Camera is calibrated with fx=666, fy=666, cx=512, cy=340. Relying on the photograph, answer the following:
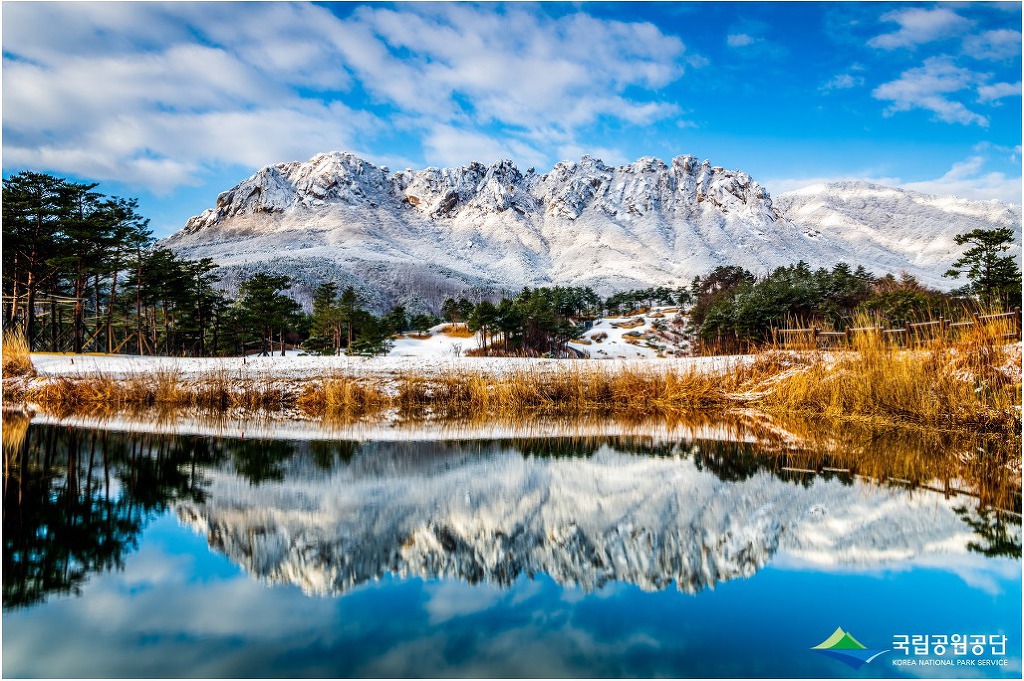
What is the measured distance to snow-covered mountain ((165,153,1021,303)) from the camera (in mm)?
60125

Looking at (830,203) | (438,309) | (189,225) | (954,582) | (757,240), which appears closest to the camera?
(954,582)

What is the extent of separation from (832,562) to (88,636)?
3.00 meters

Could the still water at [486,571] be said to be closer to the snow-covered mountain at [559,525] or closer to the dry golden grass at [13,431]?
the snow-covered mountain at [559,525]

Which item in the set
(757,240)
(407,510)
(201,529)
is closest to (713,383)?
(407,510)

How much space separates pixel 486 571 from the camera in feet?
9.53

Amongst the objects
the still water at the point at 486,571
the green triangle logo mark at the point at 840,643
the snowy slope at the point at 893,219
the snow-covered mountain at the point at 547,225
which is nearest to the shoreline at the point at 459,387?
the still water at the point at 486,571

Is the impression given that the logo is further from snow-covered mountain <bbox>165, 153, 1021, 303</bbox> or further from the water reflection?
snow-covered mountain <bbox>165, 153, 1021, 303</bbox>

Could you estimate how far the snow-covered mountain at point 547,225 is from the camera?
60125 mm

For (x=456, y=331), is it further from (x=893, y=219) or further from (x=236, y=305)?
(x=893, y=219)

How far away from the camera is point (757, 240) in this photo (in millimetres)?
72000

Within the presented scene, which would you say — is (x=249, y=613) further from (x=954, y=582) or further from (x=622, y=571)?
(x=954, y=582)

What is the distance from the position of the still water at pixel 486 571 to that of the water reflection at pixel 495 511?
0.07ft

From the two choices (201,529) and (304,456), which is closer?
(201,529)

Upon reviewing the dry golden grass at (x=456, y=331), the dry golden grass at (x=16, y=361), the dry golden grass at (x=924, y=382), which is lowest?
the dry golden grass at (x=924, y=382)
